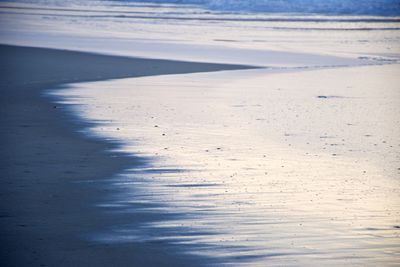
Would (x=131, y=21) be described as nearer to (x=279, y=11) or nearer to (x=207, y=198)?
(x=279, y=11)

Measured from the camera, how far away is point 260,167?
9.20 metres

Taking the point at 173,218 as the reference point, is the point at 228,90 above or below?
above

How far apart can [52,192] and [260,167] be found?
239cm

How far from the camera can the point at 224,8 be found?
6475cm

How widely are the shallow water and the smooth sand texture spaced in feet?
0.80

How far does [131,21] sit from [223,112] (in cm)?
3440

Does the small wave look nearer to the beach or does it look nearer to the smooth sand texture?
the beach

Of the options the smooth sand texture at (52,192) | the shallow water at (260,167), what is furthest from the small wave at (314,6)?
the smooth sand texture at (52,192)

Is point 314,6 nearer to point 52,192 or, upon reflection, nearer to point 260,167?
point 260,167

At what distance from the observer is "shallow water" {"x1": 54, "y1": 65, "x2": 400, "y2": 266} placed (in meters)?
6.32

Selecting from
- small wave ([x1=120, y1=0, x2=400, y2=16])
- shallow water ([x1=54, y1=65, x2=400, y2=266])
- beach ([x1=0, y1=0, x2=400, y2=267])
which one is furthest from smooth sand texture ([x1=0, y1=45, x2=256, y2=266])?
small wave ([x1=120, y1=0, x2=400, y2=16])

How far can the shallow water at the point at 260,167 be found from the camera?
6.32 meters

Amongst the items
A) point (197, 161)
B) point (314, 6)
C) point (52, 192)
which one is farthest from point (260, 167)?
point (314, 6)

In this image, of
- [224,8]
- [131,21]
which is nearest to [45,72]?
[131,21]
